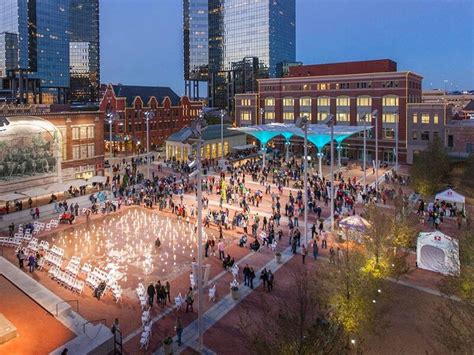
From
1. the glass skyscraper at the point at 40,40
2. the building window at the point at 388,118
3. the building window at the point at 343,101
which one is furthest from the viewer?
the glass skyscraper at the point at 40,40

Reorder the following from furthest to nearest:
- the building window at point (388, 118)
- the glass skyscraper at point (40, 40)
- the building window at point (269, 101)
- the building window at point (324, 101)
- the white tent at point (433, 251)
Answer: the glass skyscraper at point (40, 40)
the building window at point (269, 101)
the building window at point (324, 101)
the building window at point (388, 118)
the white tent at point (433, 251)

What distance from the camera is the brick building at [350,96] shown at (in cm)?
7225

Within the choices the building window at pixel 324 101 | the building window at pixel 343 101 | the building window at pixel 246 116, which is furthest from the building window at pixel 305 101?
the building window at pixel 246 116

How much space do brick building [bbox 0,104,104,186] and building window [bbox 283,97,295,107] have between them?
41876mm

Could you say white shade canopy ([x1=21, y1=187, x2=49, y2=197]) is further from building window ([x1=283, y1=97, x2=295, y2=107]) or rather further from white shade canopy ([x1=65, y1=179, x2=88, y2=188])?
building window ([x1=283, y1=97, x2=295, y2=107])

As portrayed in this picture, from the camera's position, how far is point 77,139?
53.6 m

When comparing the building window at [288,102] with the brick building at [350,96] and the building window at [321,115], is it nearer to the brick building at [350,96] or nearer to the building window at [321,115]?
the brick building at [350,96]

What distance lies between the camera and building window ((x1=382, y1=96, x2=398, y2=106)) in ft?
237

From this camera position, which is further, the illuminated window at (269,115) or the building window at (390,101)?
the illuminated window at (269,115)

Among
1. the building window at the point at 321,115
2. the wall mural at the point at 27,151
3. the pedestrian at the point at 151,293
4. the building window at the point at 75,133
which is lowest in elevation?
the pedestrian at the point at 151,293

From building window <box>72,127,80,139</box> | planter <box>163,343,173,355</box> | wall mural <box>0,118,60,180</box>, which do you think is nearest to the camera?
planter <box>163,343,173,355</box>

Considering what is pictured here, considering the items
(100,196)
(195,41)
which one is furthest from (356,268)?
(195,41)

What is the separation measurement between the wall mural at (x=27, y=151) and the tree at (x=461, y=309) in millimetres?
42275

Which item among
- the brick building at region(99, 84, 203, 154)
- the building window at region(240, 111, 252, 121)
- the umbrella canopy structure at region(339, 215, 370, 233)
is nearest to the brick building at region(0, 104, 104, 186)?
the brick building at region(99, 84, 203, 154)
